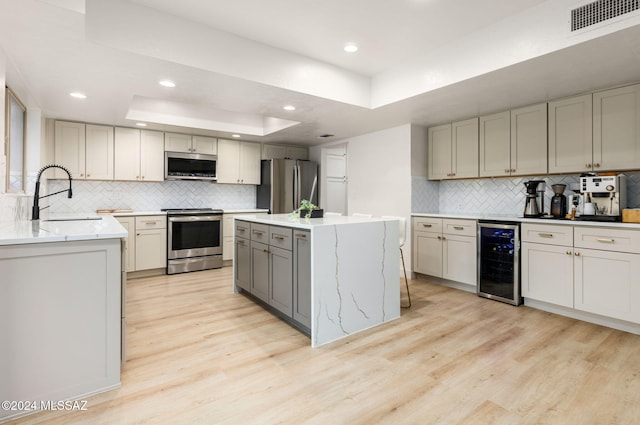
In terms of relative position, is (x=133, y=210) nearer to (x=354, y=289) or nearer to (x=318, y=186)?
(x=318, y=186)

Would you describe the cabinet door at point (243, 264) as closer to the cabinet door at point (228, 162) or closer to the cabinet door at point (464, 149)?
the cabinet door at point (228, 162)

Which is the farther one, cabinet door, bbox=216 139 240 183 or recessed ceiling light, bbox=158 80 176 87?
cabinet door, bbox=216 139 240 183

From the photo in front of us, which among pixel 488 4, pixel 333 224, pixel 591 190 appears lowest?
pixel 333 224

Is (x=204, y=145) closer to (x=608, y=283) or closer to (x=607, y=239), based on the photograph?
(x=607, y=239)

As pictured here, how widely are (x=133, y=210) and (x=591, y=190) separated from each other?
569 cm

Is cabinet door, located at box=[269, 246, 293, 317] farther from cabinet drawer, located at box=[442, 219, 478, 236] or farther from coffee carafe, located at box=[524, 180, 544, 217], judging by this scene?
coffee carafe, located at box=[524, 180, 544, 217]

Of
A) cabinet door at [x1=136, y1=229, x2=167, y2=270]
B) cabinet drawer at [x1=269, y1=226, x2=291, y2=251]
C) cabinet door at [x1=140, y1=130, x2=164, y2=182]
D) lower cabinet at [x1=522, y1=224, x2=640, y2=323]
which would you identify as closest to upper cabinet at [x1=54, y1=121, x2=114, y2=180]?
cabinet door at [x1=140, y1=130, x2=164, y2=182]

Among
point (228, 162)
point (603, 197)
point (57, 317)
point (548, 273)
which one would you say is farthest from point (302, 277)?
point (228, 162)

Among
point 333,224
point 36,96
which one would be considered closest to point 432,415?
point 333,224

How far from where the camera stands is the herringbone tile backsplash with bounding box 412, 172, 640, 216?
3.88m

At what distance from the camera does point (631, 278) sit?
264 centimetres

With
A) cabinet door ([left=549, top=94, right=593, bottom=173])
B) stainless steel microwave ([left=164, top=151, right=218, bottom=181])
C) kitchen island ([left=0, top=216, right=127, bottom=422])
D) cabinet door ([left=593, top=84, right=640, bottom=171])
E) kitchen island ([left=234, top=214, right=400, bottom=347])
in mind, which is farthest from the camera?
stainless steel microwave ([left=164, top=151, right=218, bottom=181])

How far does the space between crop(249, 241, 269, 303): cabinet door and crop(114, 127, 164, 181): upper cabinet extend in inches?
101

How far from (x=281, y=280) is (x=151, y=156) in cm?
332
